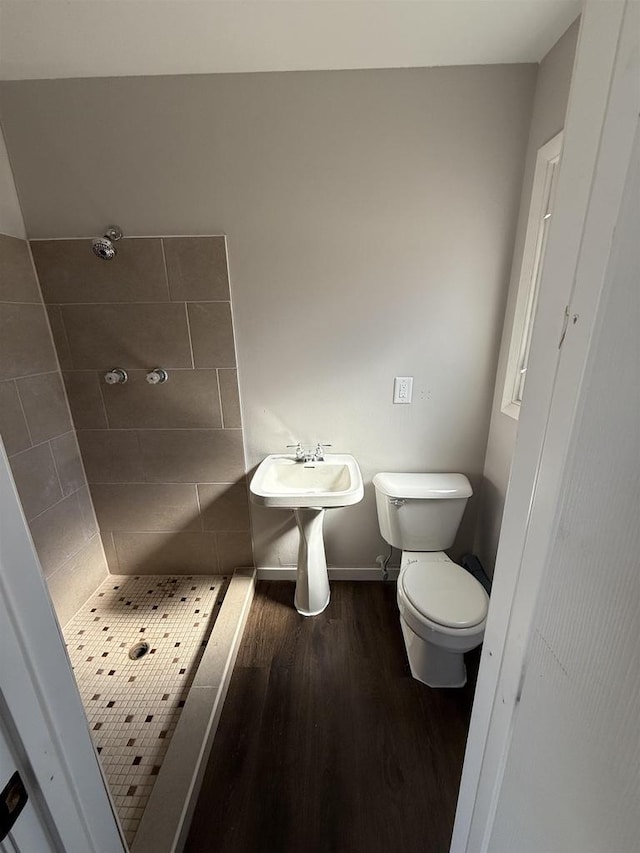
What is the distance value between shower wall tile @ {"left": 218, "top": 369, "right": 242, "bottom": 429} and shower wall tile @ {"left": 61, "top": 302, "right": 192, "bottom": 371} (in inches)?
7.1

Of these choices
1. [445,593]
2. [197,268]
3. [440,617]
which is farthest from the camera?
[197,268]

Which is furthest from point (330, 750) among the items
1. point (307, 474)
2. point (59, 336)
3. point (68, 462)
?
point (59, 336)

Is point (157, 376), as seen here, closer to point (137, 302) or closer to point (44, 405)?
point (137, 302)

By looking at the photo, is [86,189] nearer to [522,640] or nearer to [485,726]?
[522,640]

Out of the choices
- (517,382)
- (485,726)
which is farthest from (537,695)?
(517,382)

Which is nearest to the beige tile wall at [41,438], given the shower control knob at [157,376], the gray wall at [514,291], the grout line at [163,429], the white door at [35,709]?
the grout line at [163,429]

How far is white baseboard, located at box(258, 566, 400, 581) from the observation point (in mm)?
1953

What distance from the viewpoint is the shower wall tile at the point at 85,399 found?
5.35ft

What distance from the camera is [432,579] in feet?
4.72

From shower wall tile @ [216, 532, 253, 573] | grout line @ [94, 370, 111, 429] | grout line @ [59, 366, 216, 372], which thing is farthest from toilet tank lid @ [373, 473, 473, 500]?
grout line @ [94, 370, 111, 429]

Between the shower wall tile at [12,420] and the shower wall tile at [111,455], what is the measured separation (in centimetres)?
28

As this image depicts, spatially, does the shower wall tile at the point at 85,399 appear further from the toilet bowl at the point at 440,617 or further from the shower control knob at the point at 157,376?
the toilet bowl at the point at 440,617

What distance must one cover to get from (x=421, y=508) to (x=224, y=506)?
103cm

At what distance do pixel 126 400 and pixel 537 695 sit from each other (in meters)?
1.82
